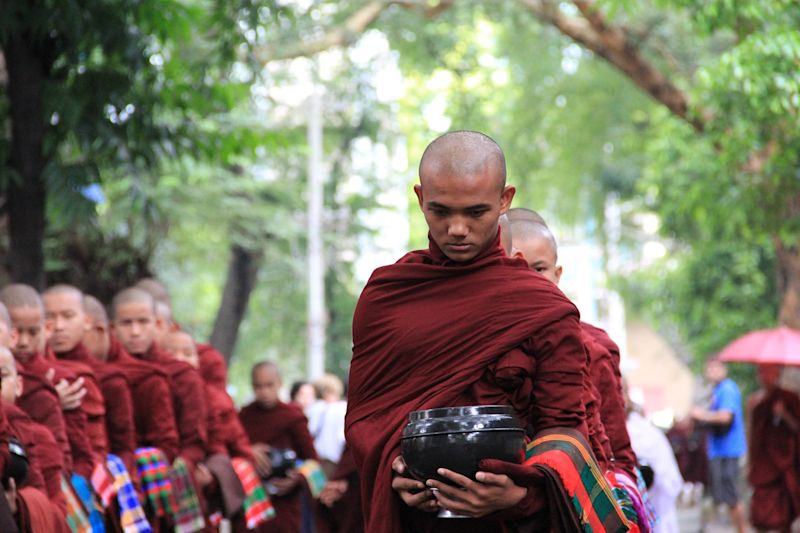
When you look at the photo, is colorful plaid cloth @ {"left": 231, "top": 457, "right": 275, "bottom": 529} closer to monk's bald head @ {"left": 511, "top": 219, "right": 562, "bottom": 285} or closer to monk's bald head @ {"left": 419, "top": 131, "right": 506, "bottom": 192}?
monk's bald head @ {"left": 511, "top": 219, "right": 562, "bottom": 285}

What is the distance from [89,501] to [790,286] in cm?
1116

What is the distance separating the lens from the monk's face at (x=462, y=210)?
14.0 ft

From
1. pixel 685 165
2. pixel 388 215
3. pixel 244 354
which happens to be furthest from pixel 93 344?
pixel 244 354

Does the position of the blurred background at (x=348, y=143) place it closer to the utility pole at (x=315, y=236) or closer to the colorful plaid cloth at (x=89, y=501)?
the utility pole at (x=315, y=236)

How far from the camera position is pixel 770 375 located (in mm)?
13055

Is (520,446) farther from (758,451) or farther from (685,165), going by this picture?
(685,165)

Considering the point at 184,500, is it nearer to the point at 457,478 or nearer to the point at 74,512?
the point at 74,512

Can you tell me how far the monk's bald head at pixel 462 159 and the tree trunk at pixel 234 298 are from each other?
1570cm

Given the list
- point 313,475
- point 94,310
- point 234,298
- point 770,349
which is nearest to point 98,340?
point 94,310

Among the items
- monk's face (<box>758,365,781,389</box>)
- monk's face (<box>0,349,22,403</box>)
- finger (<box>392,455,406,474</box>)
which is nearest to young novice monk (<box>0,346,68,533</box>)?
monk's face (<box>0,349,22,403</box>)

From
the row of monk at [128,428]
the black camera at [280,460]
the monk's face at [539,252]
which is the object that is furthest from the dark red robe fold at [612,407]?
the black camera at [280,460]

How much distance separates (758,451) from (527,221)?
7.79m

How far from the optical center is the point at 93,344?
8.77 metres

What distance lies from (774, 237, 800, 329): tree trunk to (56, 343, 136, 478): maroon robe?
33.3ft
